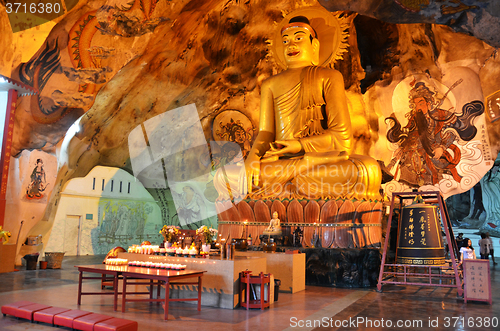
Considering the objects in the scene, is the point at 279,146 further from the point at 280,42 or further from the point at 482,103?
the point at 482,103

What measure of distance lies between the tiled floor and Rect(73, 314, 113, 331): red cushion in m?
0.42

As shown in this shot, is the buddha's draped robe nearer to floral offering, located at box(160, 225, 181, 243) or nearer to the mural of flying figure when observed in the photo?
floral offering, located at box(160, 225, 181, 243)

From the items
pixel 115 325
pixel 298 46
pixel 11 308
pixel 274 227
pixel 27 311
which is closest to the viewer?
pixel 115 325

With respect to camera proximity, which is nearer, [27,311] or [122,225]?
[27,311]

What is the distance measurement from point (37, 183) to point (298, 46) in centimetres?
584

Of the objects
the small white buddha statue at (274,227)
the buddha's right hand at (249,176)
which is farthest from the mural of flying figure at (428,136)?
the small white buddha statue at (274,227)

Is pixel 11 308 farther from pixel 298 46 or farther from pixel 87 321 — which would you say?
pixel 298 46

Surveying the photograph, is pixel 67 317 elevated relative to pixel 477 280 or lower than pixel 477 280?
lower

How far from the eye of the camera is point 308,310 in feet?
13.8

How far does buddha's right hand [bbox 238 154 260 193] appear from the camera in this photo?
25.2 ft

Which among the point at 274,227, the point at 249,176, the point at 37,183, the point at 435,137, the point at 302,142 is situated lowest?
the point at 274,227

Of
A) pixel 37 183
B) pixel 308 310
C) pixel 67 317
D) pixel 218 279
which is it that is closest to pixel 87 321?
pixel 67 317

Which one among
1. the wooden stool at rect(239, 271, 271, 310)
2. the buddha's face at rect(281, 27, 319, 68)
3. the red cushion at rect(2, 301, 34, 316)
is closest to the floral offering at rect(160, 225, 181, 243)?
the wooden stool at rect(239, 271, 271, 310)

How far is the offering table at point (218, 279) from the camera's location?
427 centimetres
